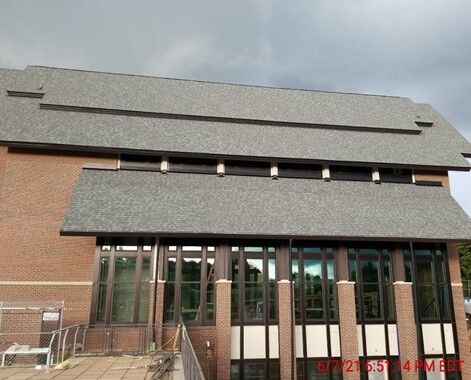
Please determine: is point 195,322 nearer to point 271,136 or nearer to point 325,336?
point 325,336

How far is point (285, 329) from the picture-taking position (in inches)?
677

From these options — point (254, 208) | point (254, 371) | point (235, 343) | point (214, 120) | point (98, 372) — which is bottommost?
point (254, 371)

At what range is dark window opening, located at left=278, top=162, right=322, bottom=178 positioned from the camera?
21031 millimetres

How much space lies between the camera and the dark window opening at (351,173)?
21438 millimetres

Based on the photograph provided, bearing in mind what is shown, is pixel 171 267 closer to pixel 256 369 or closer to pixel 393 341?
pixel 256 369

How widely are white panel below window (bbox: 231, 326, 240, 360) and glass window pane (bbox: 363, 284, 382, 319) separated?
583cm

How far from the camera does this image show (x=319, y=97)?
2711 cm

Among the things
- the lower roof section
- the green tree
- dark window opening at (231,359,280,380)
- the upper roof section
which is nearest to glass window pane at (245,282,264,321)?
dark window opening at (231,359,280,380)

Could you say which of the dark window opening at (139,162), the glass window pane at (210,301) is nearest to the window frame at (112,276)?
the glass window pane at (210,301)

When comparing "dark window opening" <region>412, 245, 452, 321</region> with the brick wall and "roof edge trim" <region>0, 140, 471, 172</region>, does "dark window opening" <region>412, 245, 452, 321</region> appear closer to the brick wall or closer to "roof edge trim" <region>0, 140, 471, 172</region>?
"roof edge trim" <region>0, 140, 471, 172</region>

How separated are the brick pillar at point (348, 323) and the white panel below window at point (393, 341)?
1740mm

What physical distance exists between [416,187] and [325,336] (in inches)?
368

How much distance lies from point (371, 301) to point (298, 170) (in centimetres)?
719

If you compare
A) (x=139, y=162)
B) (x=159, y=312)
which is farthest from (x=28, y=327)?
(x=139, y=162)
